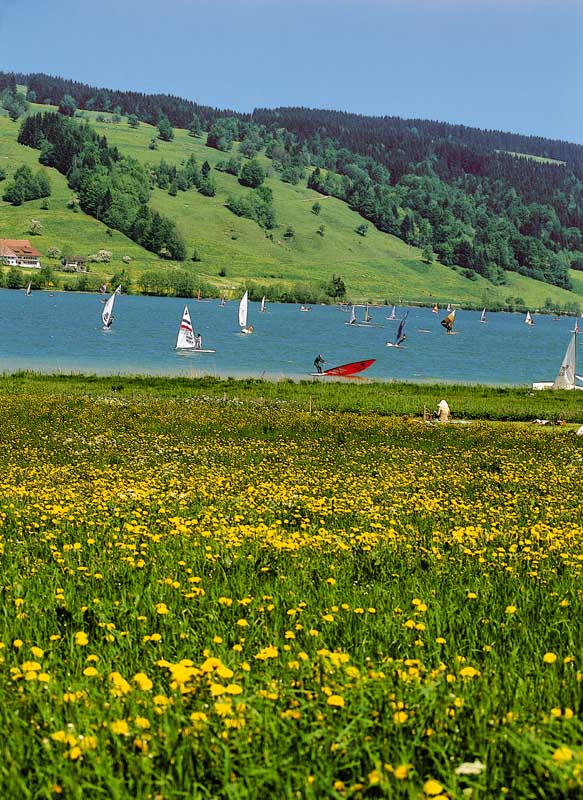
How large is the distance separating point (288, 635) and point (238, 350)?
394ft

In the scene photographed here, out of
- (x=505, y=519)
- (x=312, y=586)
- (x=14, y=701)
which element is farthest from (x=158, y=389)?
(x=14, y=701)

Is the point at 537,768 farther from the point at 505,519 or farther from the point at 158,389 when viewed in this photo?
the point at 158,389

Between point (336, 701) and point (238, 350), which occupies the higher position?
point (336, 701)

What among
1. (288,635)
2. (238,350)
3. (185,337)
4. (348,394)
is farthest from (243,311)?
(288,635)

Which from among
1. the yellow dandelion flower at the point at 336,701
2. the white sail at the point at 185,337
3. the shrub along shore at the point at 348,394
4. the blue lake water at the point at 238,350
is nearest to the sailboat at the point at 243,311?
the blue lake water at the point at 238,350

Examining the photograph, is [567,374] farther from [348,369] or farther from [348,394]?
[348,394]

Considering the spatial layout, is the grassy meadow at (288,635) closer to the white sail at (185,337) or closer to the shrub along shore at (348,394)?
the shrub along shore at (348,394)

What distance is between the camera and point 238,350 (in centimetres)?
12725

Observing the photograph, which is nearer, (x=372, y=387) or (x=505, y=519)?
(x=505, y=519)

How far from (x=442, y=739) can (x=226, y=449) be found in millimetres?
21320

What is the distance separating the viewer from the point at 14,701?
6336 millimetres

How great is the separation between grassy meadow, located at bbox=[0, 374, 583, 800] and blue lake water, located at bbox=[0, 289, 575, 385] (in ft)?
189

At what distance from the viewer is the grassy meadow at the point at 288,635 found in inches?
211

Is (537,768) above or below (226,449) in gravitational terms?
above
